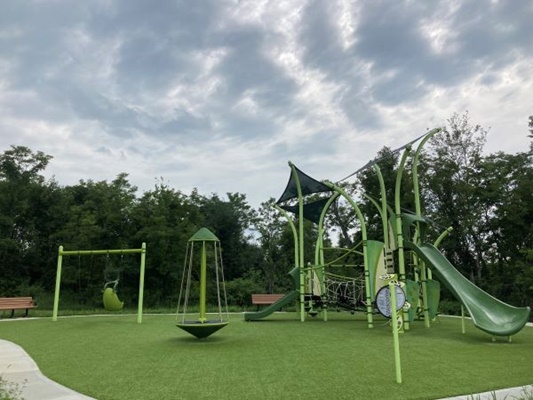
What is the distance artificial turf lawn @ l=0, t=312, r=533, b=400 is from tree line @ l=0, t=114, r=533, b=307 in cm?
1076

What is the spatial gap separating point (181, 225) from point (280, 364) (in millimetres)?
17350

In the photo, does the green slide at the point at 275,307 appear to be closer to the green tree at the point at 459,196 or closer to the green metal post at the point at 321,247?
the green metal post at the point at 321,247

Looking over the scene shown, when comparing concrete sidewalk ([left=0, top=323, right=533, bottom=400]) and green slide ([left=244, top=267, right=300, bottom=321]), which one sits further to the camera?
green slide ([left=244, top=267, right=300, bottom=321])

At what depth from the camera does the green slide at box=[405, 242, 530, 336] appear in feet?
25.7

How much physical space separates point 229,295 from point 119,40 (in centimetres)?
1567

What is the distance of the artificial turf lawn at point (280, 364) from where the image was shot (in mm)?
4508

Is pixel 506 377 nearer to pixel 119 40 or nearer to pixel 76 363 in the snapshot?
pixel 76 363

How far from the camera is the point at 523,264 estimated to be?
55.8 ft

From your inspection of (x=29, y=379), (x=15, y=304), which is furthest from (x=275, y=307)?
(x=15, y=304)

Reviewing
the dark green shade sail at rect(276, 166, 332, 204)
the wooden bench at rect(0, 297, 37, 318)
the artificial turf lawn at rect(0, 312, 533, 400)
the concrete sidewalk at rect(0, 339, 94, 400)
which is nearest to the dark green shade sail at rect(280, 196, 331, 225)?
the dark green shade sail at rect(276, 166, 332, 204)

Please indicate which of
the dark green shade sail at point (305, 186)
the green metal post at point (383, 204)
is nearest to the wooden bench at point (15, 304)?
the dark green shade sail at point (305, 186)

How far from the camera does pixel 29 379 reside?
17.0 ft

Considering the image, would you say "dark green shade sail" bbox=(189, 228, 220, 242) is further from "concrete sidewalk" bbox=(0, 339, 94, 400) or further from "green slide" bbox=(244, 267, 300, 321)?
"green slide" bbox=(244, 267, 300, 321)

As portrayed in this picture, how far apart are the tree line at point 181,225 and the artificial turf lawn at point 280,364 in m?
10.8
